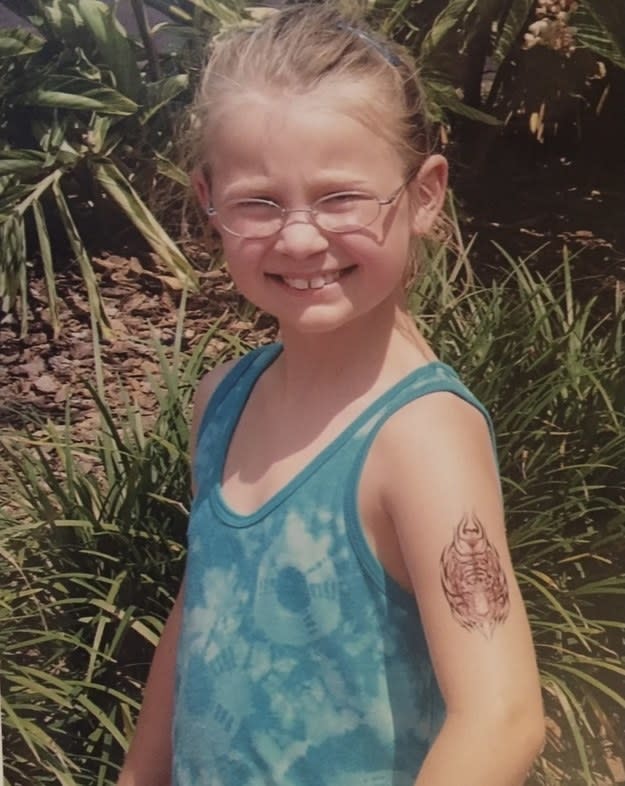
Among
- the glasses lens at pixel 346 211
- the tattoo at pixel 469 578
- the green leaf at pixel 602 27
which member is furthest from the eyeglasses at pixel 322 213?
the green leaf at pixel 602 27

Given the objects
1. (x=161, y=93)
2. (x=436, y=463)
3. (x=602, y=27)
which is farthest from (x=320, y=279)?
(x=602, y=27)

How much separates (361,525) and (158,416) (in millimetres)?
1386

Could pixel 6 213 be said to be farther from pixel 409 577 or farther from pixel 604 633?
pixel 409 577

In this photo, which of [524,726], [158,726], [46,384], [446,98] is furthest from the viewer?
[446,98]

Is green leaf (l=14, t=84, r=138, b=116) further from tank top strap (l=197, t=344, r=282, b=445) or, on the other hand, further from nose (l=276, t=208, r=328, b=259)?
nose (l=276, t=208, r=328, b=259)

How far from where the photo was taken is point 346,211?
1.24 m

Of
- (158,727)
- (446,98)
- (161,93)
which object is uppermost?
(161,93)

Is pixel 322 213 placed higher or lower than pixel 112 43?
higher

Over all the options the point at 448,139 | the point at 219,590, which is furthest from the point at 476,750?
the point at 448,139

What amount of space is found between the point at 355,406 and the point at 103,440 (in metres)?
1.32

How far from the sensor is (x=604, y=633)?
2.32 meters

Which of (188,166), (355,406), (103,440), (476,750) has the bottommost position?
(103,440)

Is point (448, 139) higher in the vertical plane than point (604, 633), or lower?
higher

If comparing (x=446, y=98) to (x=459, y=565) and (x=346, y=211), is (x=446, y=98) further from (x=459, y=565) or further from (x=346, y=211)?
(x=459, y=565)
